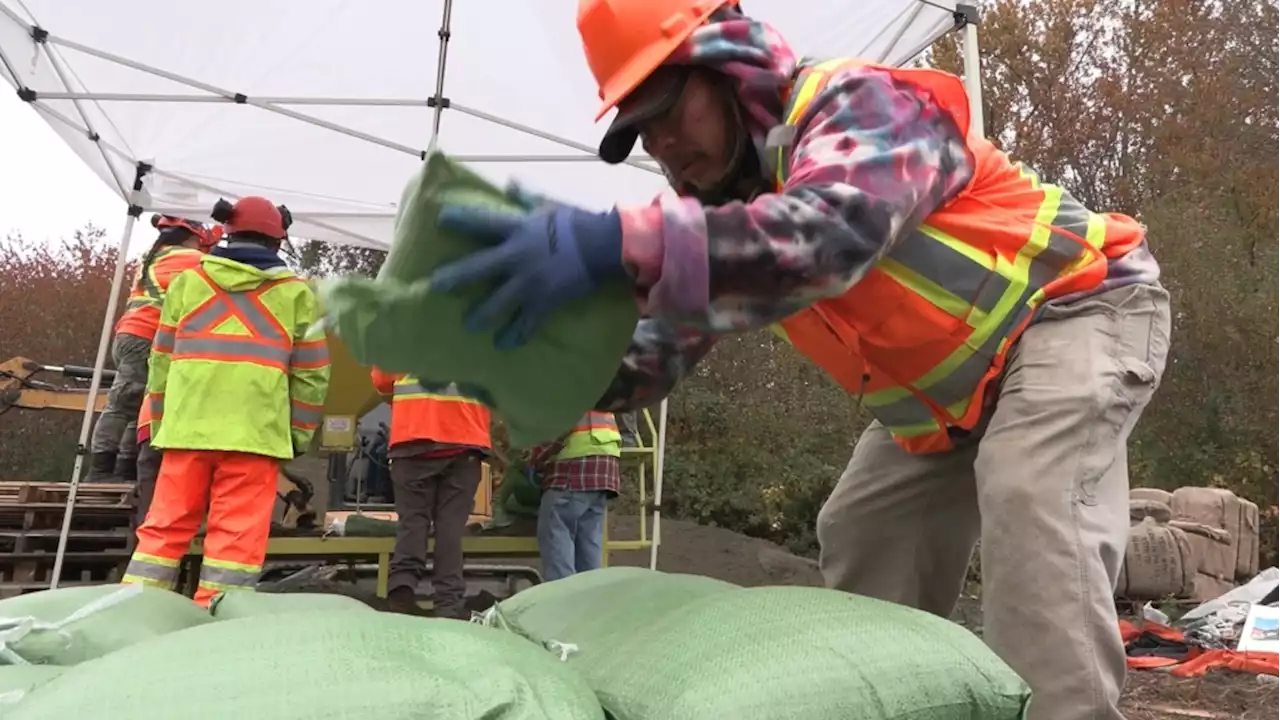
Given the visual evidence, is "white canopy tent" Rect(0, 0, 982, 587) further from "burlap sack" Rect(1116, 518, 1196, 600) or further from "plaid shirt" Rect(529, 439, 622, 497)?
"burlap sack" Rect(1116, 518, 1196, 600)

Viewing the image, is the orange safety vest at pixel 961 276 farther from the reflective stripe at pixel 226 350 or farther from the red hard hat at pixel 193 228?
the red hard hat at pixel 193 228

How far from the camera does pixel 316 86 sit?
19.2ft

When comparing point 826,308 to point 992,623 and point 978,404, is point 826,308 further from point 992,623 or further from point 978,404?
point 992,623

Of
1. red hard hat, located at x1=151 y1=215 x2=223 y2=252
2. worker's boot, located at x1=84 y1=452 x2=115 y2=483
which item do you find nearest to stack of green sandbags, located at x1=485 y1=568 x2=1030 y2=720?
red hard hat, located at x1=151 y1=215 x2=223 y2=252

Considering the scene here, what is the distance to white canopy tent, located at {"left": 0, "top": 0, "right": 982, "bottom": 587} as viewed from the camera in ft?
16.4

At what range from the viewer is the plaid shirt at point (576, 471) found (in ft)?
15.1

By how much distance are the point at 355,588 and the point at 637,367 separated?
4461mm

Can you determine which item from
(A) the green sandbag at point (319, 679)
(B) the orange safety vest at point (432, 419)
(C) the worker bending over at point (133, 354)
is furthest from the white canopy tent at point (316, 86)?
(A) the green sandbag at point (319, 679)

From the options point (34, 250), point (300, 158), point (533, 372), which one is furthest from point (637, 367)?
point (34, 250)

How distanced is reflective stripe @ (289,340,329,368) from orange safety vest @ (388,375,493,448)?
0.33m

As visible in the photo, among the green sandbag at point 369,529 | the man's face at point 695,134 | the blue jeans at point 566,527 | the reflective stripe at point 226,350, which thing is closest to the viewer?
the man's face at point 695,134

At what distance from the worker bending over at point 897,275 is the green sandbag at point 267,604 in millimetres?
728

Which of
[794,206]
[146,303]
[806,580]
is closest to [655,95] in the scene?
[794,206]

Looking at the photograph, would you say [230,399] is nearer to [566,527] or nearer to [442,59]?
[566,527]
